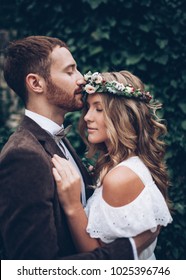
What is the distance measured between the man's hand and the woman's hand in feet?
1.37

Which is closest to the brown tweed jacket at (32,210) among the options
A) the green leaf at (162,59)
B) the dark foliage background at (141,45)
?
the dark foliage background at (141,45)

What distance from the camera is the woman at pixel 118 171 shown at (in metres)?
2.70

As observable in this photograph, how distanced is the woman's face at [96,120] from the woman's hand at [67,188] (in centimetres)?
41

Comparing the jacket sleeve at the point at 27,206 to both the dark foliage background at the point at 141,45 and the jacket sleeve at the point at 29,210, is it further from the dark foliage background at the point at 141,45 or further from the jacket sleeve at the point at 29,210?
the dark foliage background at the point at 141,45

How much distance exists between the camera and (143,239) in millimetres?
2768

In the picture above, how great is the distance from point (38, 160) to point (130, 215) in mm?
650

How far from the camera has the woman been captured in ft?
8.85

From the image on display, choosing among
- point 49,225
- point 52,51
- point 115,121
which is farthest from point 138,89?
point 49,225

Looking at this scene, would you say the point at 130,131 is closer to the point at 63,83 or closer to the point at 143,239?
the point at 63,83

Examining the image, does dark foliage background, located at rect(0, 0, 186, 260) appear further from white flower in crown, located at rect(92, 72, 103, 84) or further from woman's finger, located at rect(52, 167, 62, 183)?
woman's finger, located at rect(52, 167, 62, 183)

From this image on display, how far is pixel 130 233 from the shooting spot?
2.70 meters

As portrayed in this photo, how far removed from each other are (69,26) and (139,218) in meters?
3.16

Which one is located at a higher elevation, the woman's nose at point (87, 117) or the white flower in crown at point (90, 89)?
the white flower in crown at point (90, 89)

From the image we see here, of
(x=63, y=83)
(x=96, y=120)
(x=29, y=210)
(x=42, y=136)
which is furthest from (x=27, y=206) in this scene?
(x=63, y=83)
